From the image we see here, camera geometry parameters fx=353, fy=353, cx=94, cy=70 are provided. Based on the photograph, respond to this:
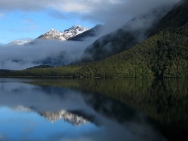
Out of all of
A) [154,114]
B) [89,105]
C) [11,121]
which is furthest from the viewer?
[89,105]

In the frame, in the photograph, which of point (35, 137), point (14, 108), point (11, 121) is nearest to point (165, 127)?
point (35, 137)

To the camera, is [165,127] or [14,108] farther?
[14,108]

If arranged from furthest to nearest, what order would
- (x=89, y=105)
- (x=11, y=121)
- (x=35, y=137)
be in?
(x=89, y=105) → (x=11, y=121) → (x=35, y=137)

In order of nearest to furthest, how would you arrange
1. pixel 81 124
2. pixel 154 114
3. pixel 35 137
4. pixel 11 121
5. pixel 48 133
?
pixel 35 137, pixel 48 133, pixel 81 124, pixel 11 121, pixel 154 114

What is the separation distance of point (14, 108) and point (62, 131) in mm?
29677

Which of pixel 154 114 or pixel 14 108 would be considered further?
pixel 14 108

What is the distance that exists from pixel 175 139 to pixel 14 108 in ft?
138

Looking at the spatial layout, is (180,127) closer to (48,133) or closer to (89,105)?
(48,133)

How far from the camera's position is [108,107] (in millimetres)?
70625

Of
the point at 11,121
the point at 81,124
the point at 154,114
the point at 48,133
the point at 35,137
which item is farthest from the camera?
the point at 154,114

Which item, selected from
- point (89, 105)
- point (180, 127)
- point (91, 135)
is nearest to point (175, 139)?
point (180, 127)

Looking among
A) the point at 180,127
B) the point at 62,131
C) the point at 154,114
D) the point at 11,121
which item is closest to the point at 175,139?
the point at 180,127

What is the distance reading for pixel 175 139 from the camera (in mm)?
38188

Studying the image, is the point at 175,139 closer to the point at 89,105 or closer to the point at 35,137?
the point at 35,137
